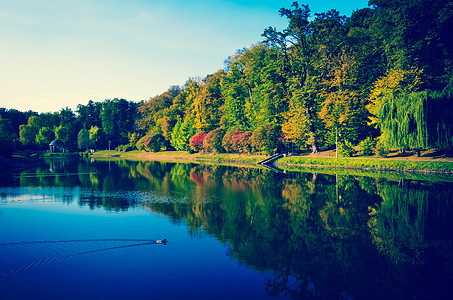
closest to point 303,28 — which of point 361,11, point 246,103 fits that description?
point 246,103

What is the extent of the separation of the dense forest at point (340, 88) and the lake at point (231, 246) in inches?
687

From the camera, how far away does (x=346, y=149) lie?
50719mm

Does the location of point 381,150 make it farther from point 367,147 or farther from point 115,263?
point 115,263

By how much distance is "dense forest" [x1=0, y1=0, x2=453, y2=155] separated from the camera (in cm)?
4009

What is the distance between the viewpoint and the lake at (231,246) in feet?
34.5

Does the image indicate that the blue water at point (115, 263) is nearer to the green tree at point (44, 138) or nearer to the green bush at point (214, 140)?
the green bush at point (214, 140)

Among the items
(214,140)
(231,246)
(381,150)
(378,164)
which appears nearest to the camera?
(231,246)

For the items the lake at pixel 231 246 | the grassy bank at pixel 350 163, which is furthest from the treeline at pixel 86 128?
the lake at pixel 231 246

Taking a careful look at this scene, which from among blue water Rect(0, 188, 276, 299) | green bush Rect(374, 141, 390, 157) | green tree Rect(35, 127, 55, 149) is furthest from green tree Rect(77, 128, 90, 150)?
blue water Rect(0, 188, 276, 299)

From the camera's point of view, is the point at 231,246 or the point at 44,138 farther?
the point at 44,138

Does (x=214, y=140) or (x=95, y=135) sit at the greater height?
(x=95, y=135)

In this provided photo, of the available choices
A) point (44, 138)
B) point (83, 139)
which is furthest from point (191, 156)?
point (44, 138)

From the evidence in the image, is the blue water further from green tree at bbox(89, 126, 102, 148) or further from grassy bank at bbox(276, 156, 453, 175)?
green tree at bbox(89, 126, 102, 148)

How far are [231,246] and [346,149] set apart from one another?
134 ft
